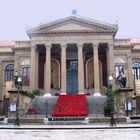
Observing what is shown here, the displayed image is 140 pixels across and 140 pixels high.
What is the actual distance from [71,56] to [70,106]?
46.5ft

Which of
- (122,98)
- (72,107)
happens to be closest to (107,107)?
(122,98)

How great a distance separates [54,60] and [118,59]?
10192 millimetres

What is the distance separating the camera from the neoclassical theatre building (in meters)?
45.0

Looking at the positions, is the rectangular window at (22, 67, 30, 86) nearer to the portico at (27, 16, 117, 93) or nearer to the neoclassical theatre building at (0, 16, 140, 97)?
the neoclassical theatre building at (0, 16, 140, 97)

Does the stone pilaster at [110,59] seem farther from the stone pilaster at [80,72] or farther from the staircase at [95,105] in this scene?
the staircase at [95,105]

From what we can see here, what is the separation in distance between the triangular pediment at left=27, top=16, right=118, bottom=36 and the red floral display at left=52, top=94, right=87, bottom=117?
33.5 ft

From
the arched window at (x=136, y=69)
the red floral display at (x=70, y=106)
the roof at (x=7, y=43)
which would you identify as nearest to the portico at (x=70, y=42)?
the red floral display at (x=70, y=106)

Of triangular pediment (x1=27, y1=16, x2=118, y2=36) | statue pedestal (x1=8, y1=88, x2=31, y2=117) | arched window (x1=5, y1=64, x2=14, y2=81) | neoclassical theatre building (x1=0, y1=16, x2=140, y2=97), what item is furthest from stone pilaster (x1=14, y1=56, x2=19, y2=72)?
statue pedestal (x1=8, y1=88, x2=31, y2=117)

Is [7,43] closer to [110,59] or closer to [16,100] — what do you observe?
[110,59]

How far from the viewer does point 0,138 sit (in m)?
16.7

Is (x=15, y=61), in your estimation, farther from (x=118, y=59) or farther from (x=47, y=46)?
(x=118, y=59)

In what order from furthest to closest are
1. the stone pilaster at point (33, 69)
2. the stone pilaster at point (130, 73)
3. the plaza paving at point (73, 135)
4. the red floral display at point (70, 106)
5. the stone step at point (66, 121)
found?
the stone pilaster at point (130, 73)
the stone pilaster at point (33, 69)
the red floral display at point (70, 106)
the stone step at point (66, 121)
the plaza paving at point (73, 135)

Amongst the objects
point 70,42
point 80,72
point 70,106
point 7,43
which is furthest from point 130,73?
point 7,43

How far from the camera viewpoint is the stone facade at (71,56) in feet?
148
